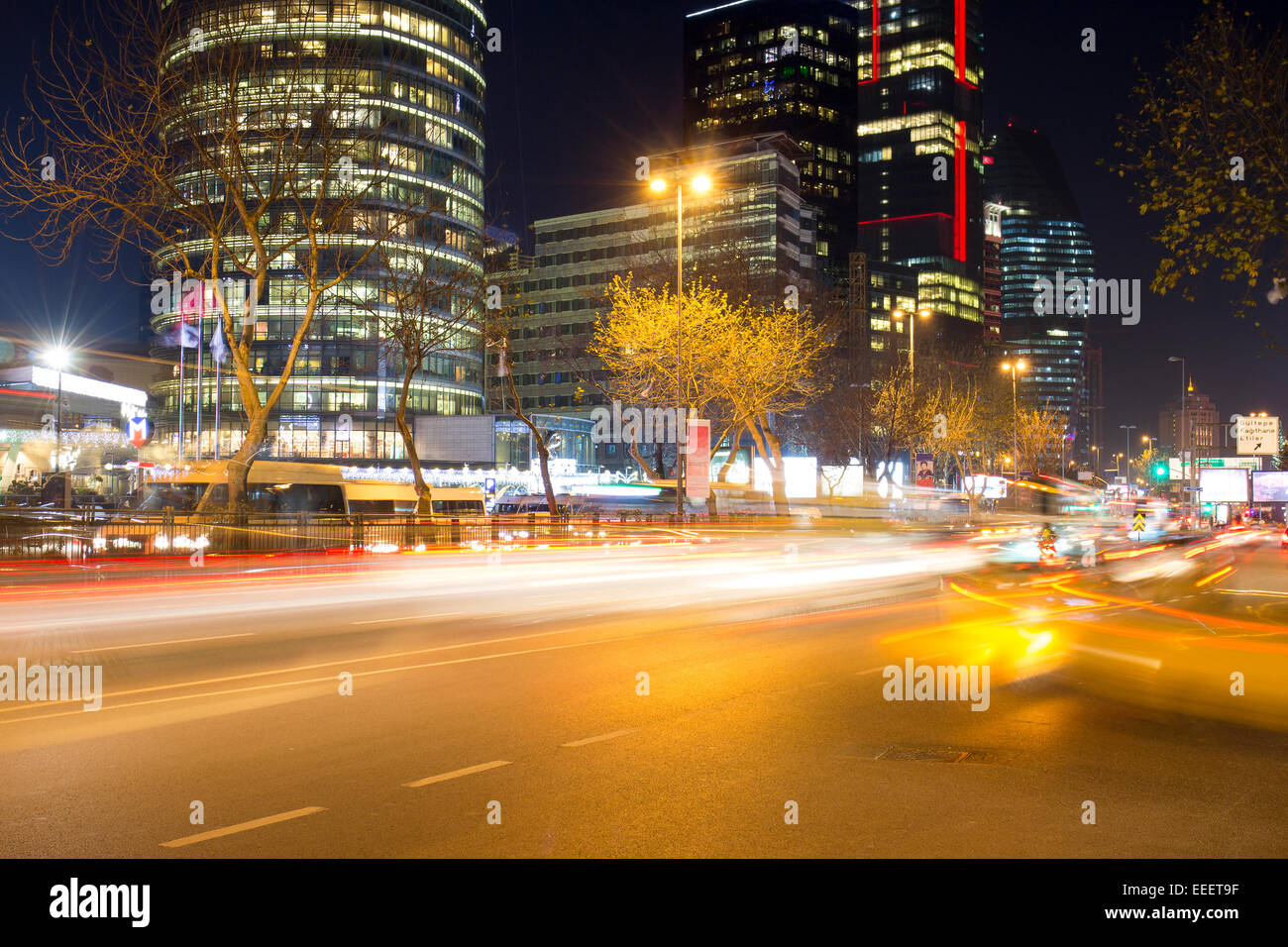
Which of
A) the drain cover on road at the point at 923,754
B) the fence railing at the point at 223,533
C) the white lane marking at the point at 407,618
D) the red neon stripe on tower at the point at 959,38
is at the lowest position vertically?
the white lane marking at the point at 407,618

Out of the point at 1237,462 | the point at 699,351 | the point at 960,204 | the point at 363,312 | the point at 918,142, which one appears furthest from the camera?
the point at 960,204

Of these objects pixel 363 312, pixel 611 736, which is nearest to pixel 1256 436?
pixel 363 312

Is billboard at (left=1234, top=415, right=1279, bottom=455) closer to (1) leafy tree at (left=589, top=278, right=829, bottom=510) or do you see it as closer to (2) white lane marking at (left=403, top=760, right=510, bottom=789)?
(1) leafy tree at (left=589, top=278, right=829, bottom=510)

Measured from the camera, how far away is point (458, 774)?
6.69 m

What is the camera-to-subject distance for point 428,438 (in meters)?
84.4

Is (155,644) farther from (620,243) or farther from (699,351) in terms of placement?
(620,243)

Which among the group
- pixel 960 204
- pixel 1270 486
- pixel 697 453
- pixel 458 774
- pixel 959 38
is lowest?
pixel 458 774

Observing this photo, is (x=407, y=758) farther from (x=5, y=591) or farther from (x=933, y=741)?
(x=5, y=591)

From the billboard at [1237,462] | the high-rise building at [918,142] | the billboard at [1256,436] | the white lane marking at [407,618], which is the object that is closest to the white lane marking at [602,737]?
the white lane marking at [407,618]

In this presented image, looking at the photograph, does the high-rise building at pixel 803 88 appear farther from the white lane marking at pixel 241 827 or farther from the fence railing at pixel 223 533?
the white lane marking at pixel 241 827

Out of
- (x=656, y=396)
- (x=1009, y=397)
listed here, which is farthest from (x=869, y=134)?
(x=656, y=396)

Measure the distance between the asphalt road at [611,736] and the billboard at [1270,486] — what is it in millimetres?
63378

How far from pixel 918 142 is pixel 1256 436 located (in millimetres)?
112665

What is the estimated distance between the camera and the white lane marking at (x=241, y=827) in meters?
5.22
